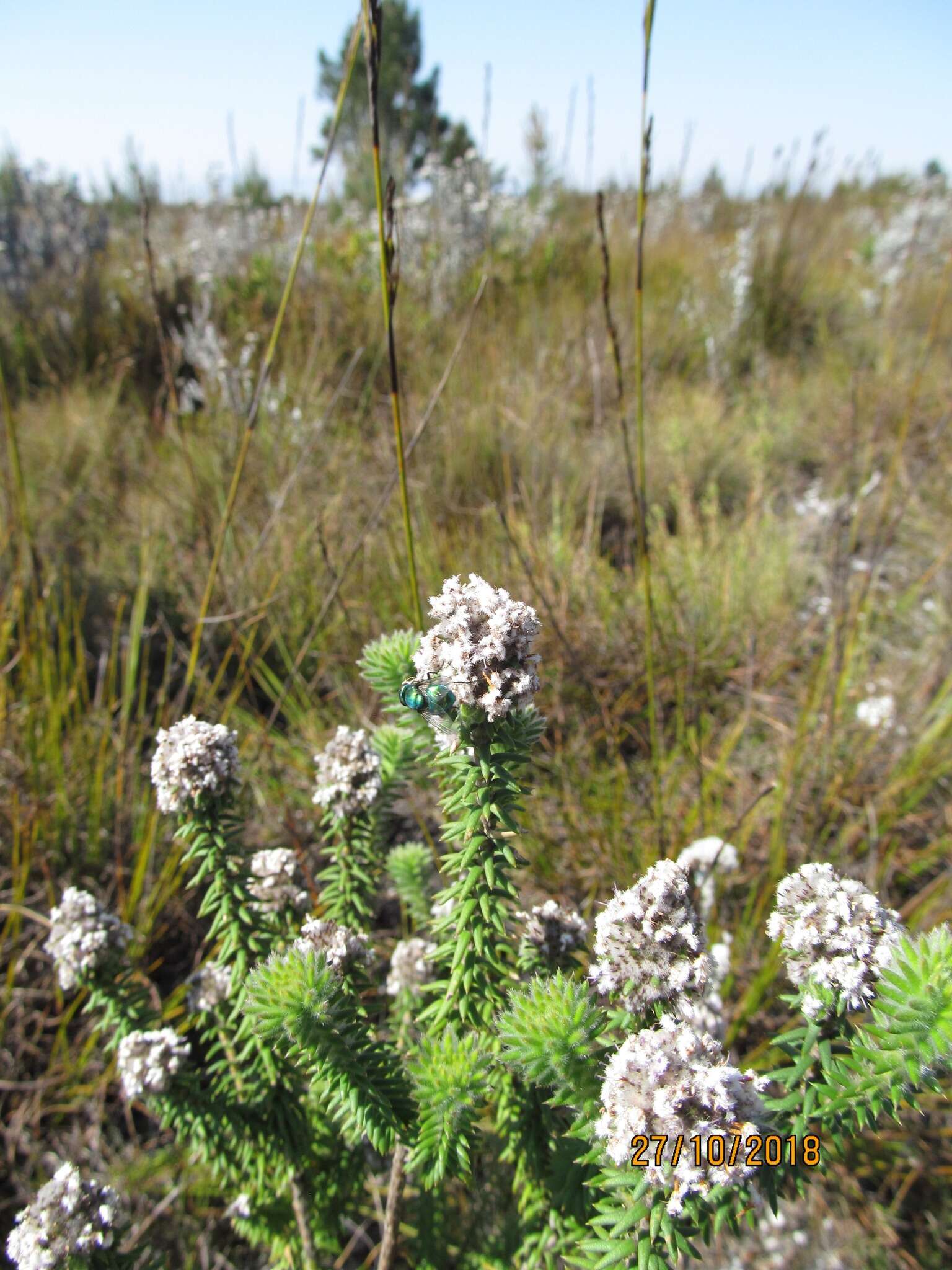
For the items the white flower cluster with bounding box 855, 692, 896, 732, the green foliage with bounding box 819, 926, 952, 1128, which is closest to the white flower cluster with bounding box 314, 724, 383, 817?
the green foliage with bounding box 819, 926, 952, 1128

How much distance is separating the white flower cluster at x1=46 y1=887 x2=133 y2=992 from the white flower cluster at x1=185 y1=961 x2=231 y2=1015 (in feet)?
0.50

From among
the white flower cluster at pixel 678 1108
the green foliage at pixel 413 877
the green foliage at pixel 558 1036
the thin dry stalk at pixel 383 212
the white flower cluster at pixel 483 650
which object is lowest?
the green foliage at pixel 413 877

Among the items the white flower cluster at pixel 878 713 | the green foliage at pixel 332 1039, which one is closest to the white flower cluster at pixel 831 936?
the green foliage at pixel 332 1039

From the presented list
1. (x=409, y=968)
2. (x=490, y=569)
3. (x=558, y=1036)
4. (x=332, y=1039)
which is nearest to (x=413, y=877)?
(x=409, y=968)

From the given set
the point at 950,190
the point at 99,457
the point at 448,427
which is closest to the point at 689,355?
the point at 448,427

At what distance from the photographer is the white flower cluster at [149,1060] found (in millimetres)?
1049

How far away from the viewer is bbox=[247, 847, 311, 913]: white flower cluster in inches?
46.8

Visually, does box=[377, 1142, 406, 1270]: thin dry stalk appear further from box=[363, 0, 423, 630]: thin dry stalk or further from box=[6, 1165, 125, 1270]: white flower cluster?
box=[363, 0, 423, 630]: thin dry stalk

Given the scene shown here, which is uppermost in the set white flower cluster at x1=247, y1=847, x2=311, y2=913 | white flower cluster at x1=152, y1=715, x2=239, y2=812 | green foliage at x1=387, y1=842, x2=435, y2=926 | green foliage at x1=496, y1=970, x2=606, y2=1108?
white flower cluster at x1=152, y1=715, x2=239, y2=812

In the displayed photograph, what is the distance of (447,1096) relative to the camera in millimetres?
826

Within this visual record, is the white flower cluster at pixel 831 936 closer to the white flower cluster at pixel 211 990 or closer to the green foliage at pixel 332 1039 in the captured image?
the green foliage at pixel 332 1039

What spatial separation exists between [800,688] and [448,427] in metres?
2.28

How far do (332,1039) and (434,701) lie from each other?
0.43 meters

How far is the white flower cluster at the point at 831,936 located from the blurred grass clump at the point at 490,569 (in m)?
0.23
